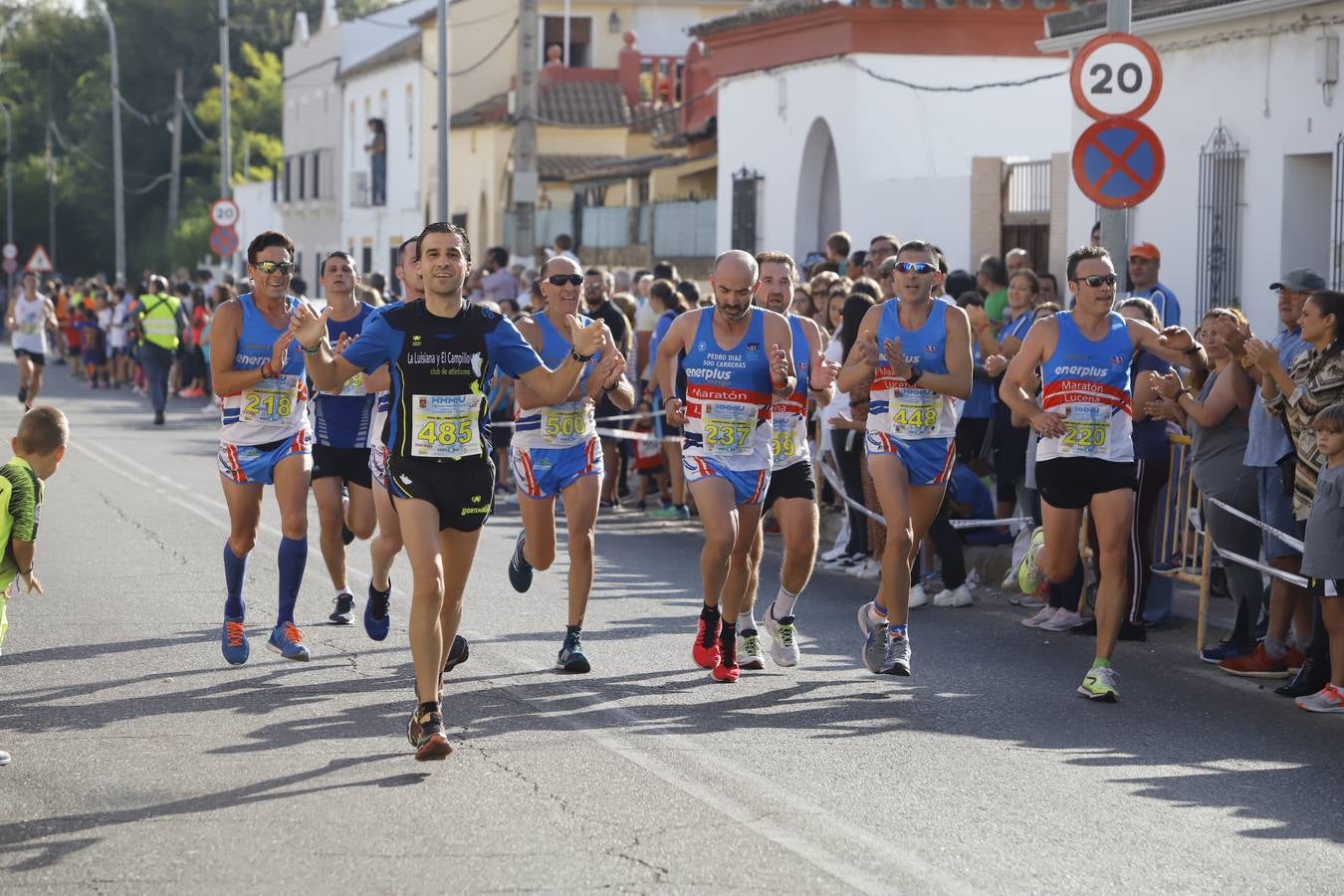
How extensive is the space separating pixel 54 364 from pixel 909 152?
27020mm

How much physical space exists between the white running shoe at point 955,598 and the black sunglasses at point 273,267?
4793 mm

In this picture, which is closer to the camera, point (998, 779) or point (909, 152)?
point (998, 779)

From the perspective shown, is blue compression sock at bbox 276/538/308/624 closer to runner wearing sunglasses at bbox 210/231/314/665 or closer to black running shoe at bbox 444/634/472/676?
Result: runner wearing sunglasses at bbox 210/231/314/665

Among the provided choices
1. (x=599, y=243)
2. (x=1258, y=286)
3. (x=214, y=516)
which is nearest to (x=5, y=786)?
(x=214, y=516)

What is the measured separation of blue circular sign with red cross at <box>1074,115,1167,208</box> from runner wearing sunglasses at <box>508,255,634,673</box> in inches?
172

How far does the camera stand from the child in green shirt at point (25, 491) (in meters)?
8.08

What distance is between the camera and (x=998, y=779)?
25.4 ft

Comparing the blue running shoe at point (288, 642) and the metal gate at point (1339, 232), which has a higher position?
the metal gate at point (1339, 232)

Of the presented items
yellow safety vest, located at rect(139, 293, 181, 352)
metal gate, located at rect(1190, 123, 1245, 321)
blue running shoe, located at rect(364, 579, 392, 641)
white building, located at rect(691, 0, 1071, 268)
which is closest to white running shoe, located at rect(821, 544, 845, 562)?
blue running shoe, located at rect(364, 579, 392, 641)

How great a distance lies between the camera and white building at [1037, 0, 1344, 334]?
17.2 m

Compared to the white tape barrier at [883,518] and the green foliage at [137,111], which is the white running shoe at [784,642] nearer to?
the white tape barrier at [883,518]

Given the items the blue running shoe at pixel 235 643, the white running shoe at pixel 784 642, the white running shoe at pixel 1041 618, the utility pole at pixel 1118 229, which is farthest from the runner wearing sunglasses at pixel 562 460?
the utility pole at pixel 1118 229

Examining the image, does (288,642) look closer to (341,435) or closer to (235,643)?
(235,643)

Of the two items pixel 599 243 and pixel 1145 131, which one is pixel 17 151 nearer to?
pixel 599 243
